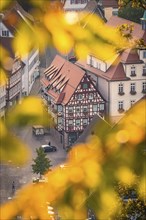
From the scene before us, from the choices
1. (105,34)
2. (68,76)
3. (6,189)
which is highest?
(105,34)

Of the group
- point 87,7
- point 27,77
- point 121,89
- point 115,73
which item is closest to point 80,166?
point 115,73

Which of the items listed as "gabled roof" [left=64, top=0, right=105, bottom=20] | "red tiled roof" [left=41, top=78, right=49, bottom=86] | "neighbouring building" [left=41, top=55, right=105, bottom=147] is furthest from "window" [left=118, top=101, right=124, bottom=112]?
"gabled roof" [left=64, top=0, right=105, bottom=20]

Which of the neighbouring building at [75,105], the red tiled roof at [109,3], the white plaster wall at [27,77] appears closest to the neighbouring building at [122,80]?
the neighbouring building at [75,105]

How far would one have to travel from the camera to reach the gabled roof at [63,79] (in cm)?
2639

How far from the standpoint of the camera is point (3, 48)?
2.71 m

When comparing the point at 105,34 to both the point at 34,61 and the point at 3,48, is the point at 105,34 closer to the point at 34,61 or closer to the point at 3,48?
the point at 3,48

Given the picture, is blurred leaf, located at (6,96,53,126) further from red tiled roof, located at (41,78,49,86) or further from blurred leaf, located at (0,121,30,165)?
red tiled roof, located at (41,78,49,86)

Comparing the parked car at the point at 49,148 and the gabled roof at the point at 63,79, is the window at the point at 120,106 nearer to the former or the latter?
the gabled roof at the point at 63,79

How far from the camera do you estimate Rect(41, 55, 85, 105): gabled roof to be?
86.6 feet

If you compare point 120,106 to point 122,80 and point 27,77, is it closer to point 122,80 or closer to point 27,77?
point 122,80

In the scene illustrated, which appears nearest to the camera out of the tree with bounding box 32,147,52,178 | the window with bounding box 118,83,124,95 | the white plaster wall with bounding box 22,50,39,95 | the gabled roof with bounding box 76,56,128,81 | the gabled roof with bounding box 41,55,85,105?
the tree with bounding box 32,147,52,178

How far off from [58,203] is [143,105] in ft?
1.33

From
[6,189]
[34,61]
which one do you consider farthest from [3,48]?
[34,61]

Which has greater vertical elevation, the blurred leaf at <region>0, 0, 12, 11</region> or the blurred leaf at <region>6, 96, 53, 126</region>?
the blurred leaf at <region>0, 0, 12, 11</region>
